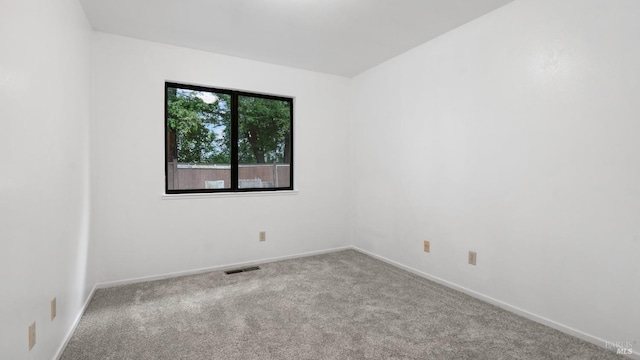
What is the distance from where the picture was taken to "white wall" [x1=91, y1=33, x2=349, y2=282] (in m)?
2.91

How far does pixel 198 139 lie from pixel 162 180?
1.90 feet

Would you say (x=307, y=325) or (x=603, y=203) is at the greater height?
(x=603, y=203)

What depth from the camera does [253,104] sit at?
12.2ft

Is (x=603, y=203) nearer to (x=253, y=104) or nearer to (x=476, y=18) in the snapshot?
(x=476, y=18)

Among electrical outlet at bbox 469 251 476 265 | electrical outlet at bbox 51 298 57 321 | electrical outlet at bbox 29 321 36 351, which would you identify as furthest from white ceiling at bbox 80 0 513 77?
electrical outlet at bbox 29 321 36 351

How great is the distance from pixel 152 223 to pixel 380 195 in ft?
8.34

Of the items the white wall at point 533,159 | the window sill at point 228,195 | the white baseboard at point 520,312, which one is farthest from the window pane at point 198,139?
the white baseboard at point 520,312

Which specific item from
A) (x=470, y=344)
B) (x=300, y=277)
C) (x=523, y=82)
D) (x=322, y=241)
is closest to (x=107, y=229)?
(x=300, y=277)

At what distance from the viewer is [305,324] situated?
7.21ft

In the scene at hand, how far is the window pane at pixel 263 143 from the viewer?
368cm

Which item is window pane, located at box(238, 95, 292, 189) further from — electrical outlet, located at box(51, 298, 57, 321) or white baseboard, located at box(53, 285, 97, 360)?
electrical outlet, located at box(51, 298, 57, 321)

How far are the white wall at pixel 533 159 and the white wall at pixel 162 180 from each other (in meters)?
1.16

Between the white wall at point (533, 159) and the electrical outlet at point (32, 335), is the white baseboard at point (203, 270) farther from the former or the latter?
the electrical outlet at point (32, 335)

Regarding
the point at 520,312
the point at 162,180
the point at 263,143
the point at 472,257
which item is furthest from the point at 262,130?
the point at 520,312
